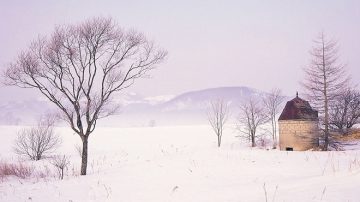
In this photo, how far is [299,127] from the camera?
33.3 metres

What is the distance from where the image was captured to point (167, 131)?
254 feet

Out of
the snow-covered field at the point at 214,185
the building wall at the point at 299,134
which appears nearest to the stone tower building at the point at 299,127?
the building wall at the point at 299,134

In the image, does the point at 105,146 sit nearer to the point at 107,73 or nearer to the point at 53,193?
the point at 107,73

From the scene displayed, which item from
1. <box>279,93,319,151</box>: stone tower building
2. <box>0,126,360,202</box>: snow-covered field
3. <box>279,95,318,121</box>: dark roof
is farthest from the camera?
<box>279,95,318,121</box>: dark roof

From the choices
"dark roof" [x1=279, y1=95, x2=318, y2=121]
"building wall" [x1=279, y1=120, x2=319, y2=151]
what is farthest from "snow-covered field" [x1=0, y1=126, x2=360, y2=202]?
"dark roof" [x1=279, y1=95, x2=318, y2=121]

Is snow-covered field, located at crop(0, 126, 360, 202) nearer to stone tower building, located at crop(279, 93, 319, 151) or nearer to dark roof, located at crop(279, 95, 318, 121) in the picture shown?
stone tower building, located at crop(279, 93, 319, 151)

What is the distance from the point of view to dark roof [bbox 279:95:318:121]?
108 feet

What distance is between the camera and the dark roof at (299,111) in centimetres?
3284

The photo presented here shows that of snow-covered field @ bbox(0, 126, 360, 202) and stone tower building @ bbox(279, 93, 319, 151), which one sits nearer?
snow-covered field @ bbox(0, 126, 360, 202)

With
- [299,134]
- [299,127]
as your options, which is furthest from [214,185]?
[299,127]

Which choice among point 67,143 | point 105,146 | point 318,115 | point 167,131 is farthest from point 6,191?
point 167,131

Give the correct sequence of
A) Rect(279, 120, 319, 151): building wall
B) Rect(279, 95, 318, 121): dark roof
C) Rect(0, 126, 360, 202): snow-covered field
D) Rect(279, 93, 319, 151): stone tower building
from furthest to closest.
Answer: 1. Rect(279, 95, 318, 121): dark roof
2. Rect(279, 93, 319, 151): stone tower building
3. Rect(279, 120, 319, 151): building wall
4. Rect(0, 126, 360, 202): snow-covered field

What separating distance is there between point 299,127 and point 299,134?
68 centimetres

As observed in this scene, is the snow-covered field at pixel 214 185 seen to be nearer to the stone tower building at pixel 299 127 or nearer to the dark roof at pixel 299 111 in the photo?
the stone tower building at pixel 299 127
